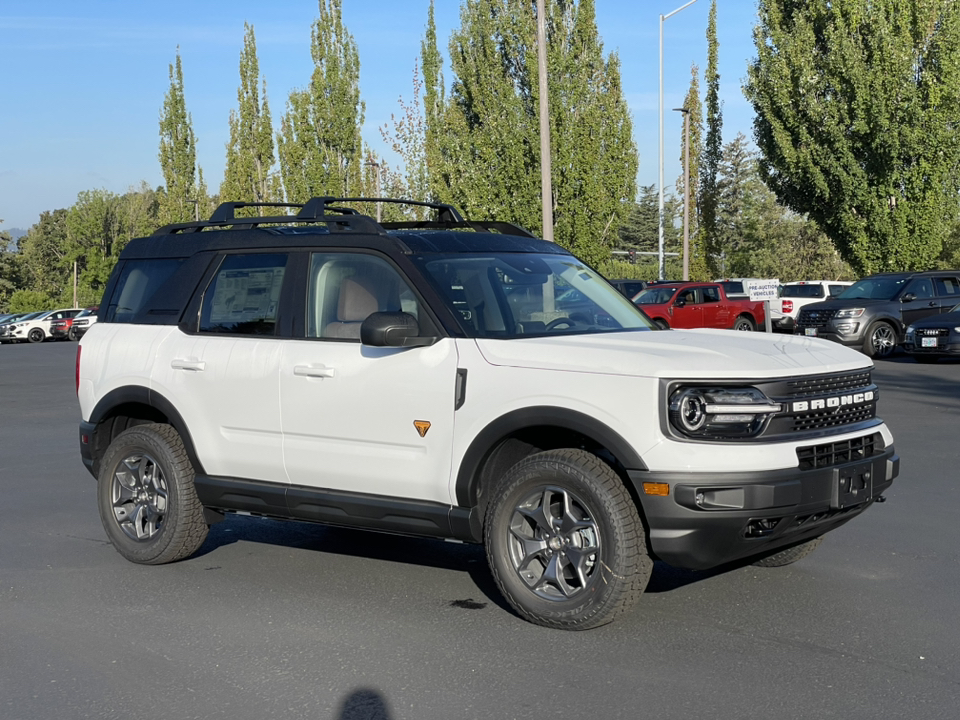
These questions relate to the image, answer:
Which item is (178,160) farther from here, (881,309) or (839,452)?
(839,452)

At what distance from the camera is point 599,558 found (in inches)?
198

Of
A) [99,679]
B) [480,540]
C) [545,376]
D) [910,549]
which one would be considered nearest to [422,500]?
[480,540]

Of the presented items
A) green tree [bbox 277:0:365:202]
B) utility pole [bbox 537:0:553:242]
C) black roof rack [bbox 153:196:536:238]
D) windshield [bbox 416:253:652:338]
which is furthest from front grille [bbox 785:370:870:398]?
green tree [bbox 277:0:365:202]

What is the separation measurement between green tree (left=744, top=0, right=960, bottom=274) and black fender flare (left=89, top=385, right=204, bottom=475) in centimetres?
3326

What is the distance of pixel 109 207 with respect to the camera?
87.5 meters

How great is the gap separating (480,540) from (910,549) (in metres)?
2.84

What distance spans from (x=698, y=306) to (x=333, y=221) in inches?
1007

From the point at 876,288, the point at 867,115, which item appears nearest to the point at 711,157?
the point at 867,115

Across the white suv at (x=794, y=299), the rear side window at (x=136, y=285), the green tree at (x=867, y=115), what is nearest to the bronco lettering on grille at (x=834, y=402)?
the rear side window at (x=136, y=285)

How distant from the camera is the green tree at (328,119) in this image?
4459 cm

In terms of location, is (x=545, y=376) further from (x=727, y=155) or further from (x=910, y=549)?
(x=727, y=155)

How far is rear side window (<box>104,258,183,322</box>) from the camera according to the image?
267 inches

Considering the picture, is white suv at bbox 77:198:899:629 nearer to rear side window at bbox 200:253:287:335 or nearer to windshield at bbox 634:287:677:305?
rear side window at bbox 200:253:287:335

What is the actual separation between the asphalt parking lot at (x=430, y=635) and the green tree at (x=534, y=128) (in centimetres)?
2352
